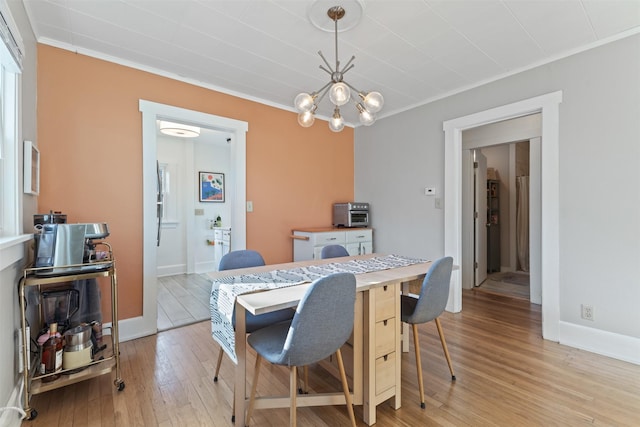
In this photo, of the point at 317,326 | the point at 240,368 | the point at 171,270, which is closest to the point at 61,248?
the point at 240,368

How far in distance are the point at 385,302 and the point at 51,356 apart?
6.56 feet

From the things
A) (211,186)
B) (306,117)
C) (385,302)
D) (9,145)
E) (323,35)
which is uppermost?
(323,35)

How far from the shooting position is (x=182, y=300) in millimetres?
3678

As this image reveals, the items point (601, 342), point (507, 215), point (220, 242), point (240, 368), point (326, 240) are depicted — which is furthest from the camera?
point (507, 215)

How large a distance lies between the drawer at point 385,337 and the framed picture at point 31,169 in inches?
90.8

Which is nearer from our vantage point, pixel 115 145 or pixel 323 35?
pixel 323 35

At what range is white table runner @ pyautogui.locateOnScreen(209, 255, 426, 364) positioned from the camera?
150 centimetres

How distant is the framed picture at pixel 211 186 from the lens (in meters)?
5.28

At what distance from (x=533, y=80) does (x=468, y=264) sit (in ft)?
8.07

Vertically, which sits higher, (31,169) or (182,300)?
(31,169)

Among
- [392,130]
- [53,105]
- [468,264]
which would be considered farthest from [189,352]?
[468,264]

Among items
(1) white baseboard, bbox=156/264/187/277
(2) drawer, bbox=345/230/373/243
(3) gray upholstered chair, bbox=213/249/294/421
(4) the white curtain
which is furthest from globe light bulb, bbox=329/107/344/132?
(4) the white curtain

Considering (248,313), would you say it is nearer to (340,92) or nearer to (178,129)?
(340,92)

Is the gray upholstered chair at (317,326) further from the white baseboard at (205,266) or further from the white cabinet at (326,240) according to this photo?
the white baseboard at (205,266)
